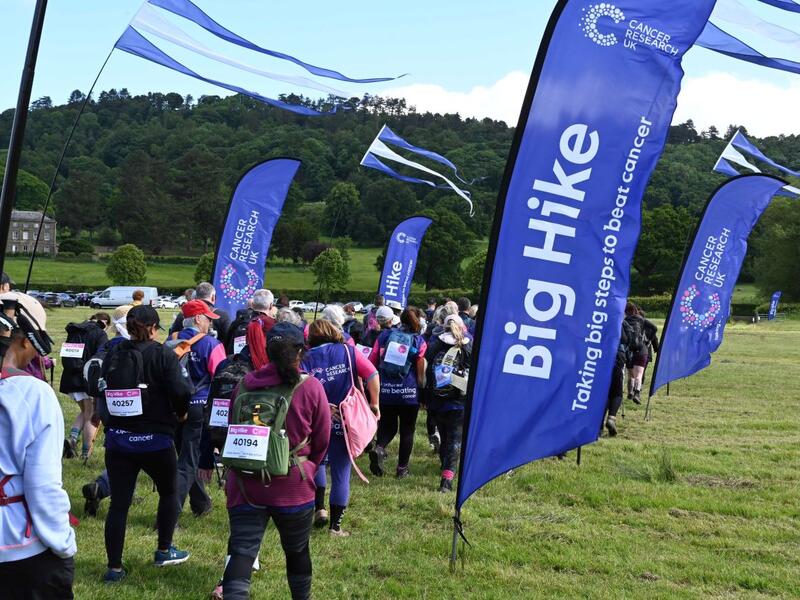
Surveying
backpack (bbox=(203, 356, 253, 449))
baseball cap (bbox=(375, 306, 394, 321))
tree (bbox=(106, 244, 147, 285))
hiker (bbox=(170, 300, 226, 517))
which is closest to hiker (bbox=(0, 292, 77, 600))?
backpack (bbox=(203, 356, 253, 449))

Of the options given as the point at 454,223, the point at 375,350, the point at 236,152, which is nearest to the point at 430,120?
the point at 236,152

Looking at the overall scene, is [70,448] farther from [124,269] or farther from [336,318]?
[124,269]

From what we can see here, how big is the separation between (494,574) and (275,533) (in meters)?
2.00

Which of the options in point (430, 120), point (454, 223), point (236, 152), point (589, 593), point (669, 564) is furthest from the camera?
point (430, 120)

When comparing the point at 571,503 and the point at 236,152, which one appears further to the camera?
the point at 236,152

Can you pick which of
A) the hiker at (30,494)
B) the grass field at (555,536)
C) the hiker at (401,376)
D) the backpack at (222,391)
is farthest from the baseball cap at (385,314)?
the hiker at (30,494)

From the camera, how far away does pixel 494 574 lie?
19.0 ft

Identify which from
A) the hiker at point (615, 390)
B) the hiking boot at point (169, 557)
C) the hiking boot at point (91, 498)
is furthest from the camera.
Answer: the hiker at point (615, 390)

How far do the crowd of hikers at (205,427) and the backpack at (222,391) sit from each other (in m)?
0.01

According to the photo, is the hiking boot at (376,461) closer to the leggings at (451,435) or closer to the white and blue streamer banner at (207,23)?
the leggings at (451,435)

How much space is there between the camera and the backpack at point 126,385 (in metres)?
5.27

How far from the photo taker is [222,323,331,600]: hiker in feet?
14.3

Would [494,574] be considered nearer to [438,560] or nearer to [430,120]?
[438,560]

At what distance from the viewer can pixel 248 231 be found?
12.8 m
